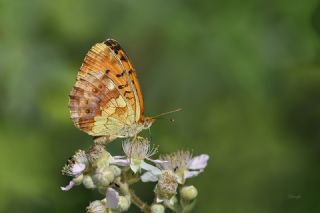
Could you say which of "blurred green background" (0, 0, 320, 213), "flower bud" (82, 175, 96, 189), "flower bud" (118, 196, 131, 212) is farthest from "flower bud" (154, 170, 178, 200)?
"blurred green background" (0, 0, 320, 213)

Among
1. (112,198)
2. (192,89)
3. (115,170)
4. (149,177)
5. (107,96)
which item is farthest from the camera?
(192,89)

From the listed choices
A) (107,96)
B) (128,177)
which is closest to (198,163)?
(128,177)

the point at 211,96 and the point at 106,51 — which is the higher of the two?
the point at 106,51

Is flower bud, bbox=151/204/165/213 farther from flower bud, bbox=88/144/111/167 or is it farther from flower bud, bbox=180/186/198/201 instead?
flower bud, bbox=88/144/111/167

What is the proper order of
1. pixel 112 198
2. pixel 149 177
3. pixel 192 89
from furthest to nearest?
pixel 192 89 → pixel 149 177 → pixel 112 198

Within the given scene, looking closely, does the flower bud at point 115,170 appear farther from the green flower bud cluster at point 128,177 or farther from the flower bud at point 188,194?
the flower bud at point 188,194

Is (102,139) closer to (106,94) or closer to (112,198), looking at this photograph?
(106,94)

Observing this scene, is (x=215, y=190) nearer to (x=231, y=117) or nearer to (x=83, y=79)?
(x=231, y=117)

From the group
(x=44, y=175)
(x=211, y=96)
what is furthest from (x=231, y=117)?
(x=44, y=175)
